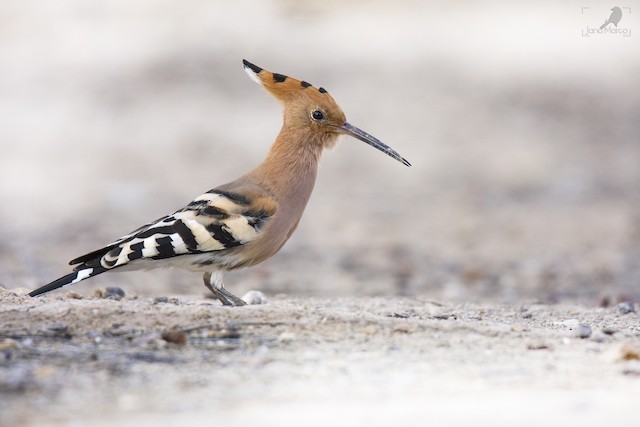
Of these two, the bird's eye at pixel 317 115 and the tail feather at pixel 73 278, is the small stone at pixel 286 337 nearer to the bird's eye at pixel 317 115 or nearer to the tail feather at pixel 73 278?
the tail feather at pixel 73 278

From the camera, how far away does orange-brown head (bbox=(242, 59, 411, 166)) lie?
17.8 ft

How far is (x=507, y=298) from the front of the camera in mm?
6902

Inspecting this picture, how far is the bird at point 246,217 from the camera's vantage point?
15.8ft

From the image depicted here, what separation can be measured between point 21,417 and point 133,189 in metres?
7.32

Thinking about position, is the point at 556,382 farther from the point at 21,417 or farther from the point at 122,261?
the point at 122,261

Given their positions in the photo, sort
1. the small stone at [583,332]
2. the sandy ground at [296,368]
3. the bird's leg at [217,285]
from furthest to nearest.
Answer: the bird's leg at [217,285]
the small stone at [583,332]
the sandy ground at [296,368]

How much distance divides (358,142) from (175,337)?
27.1 ft

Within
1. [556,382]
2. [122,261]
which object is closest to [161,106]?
[122,261]

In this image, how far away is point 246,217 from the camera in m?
5.00

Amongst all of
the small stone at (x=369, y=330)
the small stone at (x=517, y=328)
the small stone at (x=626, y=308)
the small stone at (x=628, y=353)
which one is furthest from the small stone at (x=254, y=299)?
the small stone at (x=628, y=353)

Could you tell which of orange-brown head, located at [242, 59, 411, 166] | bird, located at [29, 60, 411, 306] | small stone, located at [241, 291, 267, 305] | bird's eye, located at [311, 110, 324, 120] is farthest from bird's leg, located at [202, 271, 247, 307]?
bird's eye, located at [311, 110, 324, 120]

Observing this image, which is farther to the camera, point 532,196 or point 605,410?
point 532,196

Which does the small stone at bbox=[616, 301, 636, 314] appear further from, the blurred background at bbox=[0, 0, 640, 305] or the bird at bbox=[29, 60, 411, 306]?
the bird at bbox=[29, 60, 411, 306]

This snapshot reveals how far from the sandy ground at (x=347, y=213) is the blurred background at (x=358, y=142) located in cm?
4
